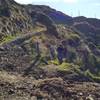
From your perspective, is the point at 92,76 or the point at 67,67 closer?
the point at 67,67

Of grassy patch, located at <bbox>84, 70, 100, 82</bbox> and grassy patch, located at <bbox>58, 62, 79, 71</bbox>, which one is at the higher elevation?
grassy patch, located at <bbox>58, 62, 79, 71</bbox>

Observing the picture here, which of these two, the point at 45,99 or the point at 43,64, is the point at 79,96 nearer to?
the point at 45,99

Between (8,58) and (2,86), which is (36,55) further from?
(2,86)

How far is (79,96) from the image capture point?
162750 millimetres

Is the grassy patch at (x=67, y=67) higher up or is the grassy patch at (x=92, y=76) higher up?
the grassy patch at (x=67, y=67)

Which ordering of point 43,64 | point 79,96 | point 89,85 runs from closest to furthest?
point 79,96 → point 89,85 → point 43,64

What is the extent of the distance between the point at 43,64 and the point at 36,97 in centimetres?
4009

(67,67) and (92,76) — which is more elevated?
(67,67)

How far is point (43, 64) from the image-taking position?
636 ft

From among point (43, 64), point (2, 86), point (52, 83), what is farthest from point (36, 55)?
point (2, 86)

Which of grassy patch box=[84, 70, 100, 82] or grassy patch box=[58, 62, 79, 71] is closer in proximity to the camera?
grassy patch box=[58, 62, 79, 71]

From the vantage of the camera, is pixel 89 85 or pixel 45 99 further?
pixel 89 85

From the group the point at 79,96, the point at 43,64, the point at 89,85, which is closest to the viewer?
the point at 79,96

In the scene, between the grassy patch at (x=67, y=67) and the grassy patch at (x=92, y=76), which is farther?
the grassy patch at (x=92, y=76)
